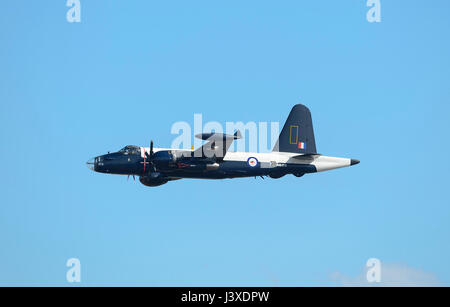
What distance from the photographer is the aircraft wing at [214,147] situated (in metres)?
70.9

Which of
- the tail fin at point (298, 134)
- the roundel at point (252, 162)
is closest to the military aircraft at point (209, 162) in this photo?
the roundel at point (252, 162)

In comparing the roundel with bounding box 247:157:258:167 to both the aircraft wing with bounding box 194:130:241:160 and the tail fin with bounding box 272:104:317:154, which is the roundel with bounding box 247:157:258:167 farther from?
the tail fin with bounding box 272:104:317:154

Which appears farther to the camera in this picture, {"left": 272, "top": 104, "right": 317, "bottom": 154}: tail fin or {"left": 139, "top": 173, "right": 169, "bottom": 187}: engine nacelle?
{"left": 272, "top": 104, "right": 317, "bottom": 154}: tail fin

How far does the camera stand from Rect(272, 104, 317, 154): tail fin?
78.4 m

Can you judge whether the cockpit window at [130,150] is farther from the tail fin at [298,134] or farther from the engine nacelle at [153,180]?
the tail fin at [298,134]

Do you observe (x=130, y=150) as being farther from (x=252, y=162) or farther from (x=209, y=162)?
(x=252, y=162)

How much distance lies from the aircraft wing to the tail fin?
6914 millimetres

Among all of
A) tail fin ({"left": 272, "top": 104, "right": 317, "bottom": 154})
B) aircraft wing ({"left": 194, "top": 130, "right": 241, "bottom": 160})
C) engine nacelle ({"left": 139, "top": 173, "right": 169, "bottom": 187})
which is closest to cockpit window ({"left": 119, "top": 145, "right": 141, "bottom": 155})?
engine nacelle ({"left": 139, "top": 173, "right": 169, "bottom": 187})

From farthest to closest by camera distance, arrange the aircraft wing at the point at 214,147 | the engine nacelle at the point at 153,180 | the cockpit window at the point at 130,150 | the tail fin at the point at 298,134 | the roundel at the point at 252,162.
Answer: the tail fin at the point at 298,134 → the roundel at the point at 252,162 → the cockpit window at the point at 130,150 → the engine nacelle at the point at 153,180 → the aircraft wing at the point at 214,147

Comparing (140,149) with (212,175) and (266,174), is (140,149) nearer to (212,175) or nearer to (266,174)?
(212,175)

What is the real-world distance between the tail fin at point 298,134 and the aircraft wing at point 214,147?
6914mm

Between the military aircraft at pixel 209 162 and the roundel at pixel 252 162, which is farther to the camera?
the roundel at pixel 252 162

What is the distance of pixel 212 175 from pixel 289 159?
706cm
